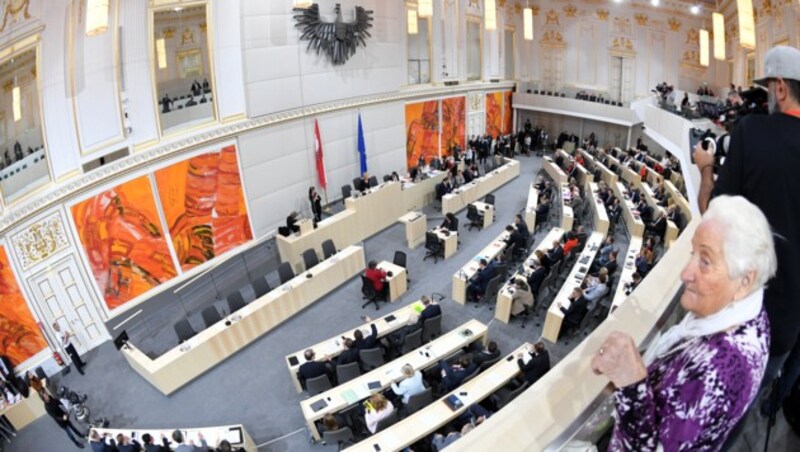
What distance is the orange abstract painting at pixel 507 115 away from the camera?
77.3 ft

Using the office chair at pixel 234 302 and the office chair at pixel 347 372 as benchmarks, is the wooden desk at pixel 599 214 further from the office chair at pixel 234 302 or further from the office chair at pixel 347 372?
the office chair at pixel 234 302

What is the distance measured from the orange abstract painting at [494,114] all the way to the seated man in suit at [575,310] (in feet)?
50.5

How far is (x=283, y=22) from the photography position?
12.0 m

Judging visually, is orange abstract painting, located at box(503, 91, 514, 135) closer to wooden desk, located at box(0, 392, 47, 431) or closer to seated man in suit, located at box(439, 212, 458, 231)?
seated man in suit, located at box(439, 212, 458, 231)

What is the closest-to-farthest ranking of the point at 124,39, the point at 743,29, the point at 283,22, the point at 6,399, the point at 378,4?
1. the point at 743,29
2. the point at 6,399
3. the point at 124,39
4. the point at 283,22
5. the point at 378,4

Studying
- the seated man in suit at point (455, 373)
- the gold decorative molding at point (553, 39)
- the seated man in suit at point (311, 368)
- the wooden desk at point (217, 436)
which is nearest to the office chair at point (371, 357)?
the seated man in suit at point (311, 368)

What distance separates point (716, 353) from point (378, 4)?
15669 mm

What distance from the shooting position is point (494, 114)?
22750 millimetres

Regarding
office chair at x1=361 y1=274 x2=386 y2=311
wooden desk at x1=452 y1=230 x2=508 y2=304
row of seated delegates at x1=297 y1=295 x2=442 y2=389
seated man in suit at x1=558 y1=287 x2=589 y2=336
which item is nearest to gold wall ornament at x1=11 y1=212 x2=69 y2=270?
row of seated delegates at x1=297 y1=295 x2=442 y2=389

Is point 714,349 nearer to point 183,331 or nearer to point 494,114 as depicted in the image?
point 183,331

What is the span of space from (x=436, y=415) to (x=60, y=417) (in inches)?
237

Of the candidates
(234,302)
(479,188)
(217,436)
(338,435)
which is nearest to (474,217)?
(479,188)

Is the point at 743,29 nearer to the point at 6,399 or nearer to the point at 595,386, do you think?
the point at 595,386

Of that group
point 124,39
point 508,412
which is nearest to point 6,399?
point 124,39
